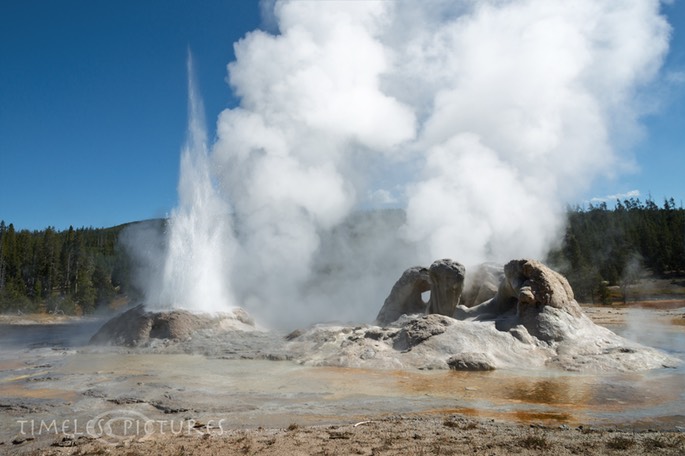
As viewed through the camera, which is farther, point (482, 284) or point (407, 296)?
point (482, 284)

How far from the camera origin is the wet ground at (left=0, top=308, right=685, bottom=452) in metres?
7.47

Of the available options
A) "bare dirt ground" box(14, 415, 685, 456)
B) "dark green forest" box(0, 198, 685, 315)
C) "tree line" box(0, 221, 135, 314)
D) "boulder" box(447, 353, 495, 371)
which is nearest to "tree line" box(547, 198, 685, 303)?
"dark green forest" box(0, 198, 685, 315)

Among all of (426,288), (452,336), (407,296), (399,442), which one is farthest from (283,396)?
(426,288)

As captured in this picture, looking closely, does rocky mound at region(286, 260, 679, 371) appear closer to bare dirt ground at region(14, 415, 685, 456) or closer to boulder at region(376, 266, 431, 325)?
boulder at region(376, 266, 431, 325)

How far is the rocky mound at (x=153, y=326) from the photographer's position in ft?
57.2

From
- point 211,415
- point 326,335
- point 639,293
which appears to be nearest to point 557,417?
point 211,415

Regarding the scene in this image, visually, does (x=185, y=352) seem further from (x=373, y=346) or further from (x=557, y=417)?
(x=557, y=417)

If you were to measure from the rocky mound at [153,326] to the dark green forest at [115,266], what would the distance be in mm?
33600

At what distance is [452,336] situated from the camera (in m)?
14.1

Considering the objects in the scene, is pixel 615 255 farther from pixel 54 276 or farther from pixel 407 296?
pixel 54 276

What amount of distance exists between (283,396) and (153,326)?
10506mm

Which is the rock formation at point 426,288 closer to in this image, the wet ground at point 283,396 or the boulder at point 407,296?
the boulder at point 407,296

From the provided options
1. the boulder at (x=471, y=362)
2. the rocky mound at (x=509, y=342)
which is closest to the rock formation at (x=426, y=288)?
the rocky mound at (x=509, y=342)

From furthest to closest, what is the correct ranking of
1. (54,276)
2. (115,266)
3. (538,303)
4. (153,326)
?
(115,266), (54,276), (153,326), (538,303)
